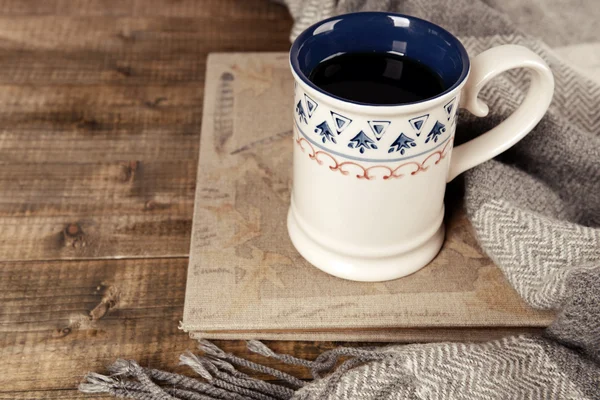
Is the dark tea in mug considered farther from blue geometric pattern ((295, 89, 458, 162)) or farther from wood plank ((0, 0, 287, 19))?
wood plank ((0, 0, 287, 19))

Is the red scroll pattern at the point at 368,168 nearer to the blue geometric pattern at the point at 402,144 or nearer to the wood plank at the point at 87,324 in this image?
the blue geometric pattern at the point at 402,144

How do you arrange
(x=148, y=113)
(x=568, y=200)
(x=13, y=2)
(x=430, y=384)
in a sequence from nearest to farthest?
(x=430, y=384)
(x=568, y=200)
(x=148, y=113)
(x=13, y=2)

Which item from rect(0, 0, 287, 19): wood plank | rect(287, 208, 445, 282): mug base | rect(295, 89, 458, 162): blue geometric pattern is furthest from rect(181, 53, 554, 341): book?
rect(0, 0, 287, 19): wood plank

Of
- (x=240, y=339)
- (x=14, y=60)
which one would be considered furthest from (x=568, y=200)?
(x=14, y=60)

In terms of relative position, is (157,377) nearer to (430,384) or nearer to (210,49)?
(430,384)

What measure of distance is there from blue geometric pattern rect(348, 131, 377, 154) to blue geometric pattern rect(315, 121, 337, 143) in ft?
0.04

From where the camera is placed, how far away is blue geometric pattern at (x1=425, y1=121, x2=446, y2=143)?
1.44ft

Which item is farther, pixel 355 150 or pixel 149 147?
pixel 149 147

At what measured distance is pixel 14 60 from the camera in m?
0.74

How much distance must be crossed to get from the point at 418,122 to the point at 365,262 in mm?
128

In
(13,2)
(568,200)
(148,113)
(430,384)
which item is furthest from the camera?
(13,2)

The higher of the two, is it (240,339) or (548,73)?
(548,73)

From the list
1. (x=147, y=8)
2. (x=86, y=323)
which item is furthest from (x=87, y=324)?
(x=147, y=8)

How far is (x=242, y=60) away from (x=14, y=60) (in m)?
0.25
